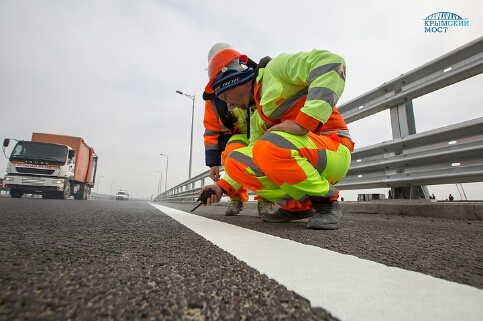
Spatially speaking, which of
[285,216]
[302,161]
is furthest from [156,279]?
[285,216]

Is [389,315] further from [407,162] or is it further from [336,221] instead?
[407,162]

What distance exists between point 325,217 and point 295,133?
0.66 metres

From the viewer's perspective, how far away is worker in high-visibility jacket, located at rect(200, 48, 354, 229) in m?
1.95

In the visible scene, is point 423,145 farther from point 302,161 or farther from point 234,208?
point 234,208

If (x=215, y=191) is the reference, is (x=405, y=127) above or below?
above

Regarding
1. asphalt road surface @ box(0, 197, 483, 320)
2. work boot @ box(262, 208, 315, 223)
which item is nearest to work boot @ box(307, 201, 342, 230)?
work boot @ box(262, 208, 315, 223)

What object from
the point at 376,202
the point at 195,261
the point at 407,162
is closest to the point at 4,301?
the point at 195,261

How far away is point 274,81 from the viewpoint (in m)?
2.13

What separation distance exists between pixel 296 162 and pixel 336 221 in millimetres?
529

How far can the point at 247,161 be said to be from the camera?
Result: 8.52 ft

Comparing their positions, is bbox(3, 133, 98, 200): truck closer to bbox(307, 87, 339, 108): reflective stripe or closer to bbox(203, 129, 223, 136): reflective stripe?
bbox(203, 129, 223, 136): reflective stripe

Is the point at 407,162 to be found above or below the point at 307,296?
above

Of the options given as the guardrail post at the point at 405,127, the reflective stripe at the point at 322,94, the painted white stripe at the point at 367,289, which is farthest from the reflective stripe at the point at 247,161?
the guardrail post at the point at 405,127

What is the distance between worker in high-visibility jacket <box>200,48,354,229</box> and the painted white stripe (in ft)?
3.52
